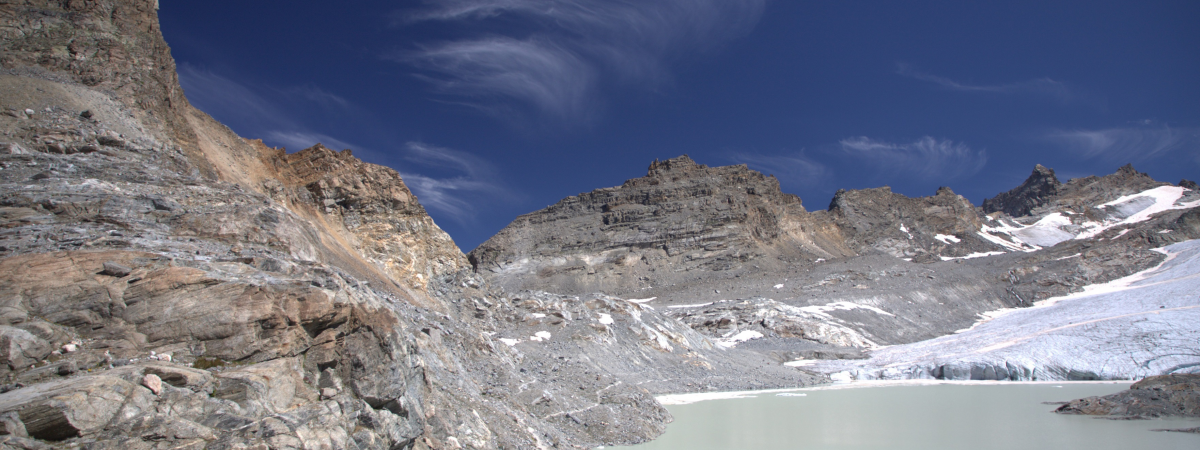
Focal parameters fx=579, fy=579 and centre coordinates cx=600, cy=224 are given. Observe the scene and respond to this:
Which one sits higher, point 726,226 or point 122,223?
point 726,226

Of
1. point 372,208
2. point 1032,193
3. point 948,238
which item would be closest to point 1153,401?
point 372,208

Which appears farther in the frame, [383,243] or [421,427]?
[383,243]

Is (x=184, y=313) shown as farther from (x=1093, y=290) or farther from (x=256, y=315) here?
(x=1093, y=290)

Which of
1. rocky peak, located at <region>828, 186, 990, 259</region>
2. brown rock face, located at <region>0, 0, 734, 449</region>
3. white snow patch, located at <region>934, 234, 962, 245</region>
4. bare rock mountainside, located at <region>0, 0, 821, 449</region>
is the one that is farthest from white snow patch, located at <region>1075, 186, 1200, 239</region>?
brown rock face, located at <region>0, 0, 734, 449</region>

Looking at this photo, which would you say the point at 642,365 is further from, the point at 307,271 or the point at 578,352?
the point at 307,271

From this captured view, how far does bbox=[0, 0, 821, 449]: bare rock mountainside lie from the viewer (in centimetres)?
619

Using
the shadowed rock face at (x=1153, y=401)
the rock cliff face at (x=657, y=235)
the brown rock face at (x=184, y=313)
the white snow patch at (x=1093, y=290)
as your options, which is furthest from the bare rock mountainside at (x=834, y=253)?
the brown rock face at (x=184, y=313)

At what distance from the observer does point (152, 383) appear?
240 inches

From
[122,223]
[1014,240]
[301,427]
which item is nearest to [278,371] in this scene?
[301,427]

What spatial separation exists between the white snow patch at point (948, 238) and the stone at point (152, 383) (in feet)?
444

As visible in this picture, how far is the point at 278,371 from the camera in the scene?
24.0ft

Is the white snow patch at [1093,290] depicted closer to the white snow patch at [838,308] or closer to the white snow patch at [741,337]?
the white snow patch at [838,308]

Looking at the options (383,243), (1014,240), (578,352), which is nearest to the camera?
(578,352)

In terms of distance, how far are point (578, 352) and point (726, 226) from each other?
79725 mm
